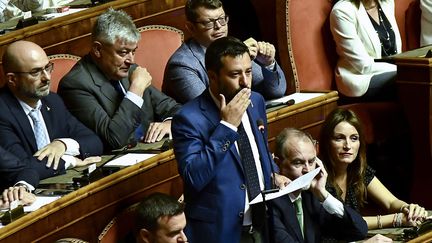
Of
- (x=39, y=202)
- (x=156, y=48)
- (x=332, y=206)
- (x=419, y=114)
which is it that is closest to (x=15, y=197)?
(x=39, y=202)

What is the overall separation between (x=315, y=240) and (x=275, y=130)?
1.11 feet

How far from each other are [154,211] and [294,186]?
0.22 meters

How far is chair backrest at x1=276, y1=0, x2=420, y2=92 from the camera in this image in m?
2.55

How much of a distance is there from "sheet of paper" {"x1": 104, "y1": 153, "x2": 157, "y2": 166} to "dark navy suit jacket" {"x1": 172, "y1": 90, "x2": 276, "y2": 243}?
16 cm

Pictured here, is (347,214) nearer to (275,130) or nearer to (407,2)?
(275,130)

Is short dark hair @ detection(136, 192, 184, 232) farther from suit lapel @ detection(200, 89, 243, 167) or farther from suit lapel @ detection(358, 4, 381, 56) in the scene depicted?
suit lapel @ detection(358, 4, 381, 56)

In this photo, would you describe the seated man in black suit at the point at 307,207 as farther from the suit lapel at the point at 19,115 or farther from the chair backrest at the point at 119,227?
the suit lapel at the point at 19,115

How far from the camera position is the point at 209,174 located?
182cm

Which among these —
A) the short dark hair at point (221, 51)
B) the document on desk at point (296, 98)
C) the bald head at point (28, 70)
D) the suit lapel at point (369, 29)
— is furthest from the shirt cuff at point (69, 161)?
the suit lapel at point (369, 29)

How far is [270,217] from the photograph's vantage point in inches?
76.9

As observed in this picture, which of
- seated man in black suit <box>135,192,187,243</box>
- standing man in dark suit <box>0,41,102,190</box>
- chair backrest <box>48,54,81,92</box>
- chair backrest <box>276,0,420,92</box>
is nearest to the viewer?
seated man in black suit <box>135,192,187,243</box>

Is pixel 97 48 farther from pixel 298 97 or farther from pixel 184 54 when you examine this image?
pixel 298 97

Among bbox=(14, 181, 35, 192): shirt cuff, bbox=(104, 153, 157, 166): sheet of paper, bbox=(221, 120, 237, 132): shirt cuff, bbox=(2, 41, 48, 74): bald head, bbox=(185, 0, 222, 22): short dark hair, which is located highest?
bbox=(2, 41, 48, 74): bald head

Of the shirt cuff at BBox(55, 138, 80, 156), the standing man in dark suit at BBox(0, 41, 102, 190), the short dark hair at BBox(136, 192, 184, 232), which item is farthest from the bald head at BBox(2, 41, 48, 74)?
the short dark hair at BBox(136, 192, 184, 232)
